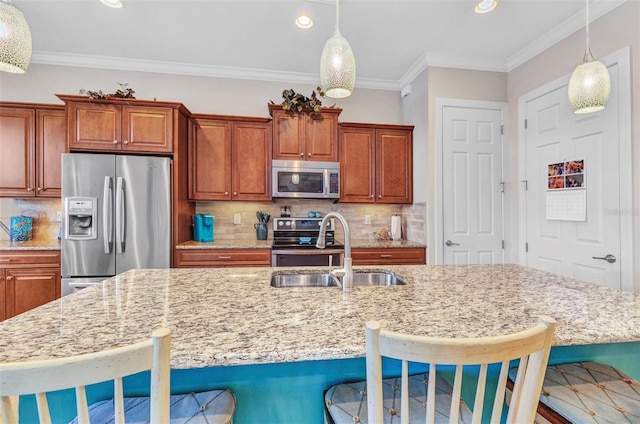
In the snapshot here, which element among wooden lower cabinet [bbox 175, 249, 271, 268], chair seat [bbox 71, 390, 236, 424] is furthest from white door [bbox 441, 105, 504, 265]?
chair seat [bbox 71, 390, 236, 424]

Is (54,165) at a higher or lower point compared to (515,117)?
lower

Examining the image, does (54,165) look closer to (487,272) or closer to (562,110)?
(487,272)

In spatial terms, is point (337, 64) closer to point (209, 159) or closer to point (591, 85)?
point (591, 85)

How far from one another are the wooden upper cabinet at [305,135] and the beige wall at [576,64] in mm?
1855

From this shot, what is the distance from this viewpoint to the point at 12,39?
49.5 inches

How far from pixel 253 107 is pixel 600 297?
11.2 ft

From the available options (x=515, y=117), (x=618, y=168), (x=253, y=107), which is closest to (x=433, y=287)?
(x=618, y=168)

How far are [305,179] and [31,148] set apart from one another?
8.96 feet

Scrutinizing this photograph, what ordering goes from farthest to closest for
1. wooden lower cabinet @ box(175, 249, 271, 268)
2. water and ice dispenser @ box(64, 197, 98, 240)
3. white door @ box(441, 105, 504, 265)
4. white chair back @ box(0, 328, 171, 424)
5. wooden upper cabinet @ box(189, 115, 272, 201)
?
wooden upper cabinet @ box(189, 115, 272, 201), white door @ box(441, 105, 504, 265), wooden lower cabinet @ box(175, 249, 271, 268), water and ice dispenser @ box(64, 197, 98, 240), white chair back @ box(0, 328, 171, 424)

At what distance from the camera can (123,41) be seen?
2.86m

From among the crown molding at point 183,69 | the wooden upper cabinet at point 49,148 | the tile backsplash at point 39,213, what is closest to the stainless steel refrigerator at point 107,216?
the wooden upper cabinet at point 49,148

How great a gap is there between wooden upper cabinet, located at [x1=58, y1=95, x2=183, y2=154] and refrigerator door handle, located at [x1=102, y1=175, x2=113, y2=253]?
0.40m

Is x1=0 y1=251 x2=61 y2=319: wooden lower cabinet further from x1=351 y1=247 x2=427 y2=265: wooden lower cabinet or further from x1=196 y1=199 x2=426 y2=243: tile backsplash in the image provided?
x1=351 y1=247 x2=427 y2=265: wooden lower cabinet

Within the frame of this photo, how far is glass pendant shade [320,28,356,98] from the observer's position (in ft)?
4.81
